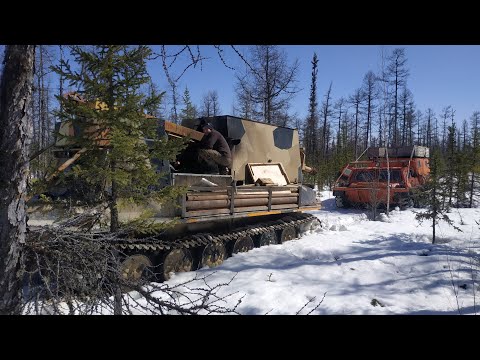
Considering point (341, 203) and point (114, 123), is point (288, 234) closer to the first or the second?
point (114, 123)

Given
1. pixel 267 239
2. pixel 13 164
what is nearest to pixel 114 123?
pixel 13 164

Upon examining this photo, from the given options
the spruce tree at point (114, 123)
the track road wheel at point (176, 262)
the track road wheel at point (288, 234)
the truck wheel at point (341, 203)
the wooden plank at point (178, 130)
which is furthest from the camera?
the truck wheel at point (341, 203)

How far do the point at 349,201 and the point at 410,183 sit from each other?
2.78 m

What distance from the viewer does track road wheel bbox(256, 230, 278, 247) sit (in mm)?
9203

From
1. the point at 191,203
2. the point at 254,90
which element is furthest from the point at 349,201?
the point at 191,203

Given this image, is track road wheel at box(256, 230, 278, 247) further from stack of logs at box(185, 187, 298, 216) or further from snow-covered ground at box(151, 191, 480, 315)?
stack of logs at box(185, 187, 298, 216)

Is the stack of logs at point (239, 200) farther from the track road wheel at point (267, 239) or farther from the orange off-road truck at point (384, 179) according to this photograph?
the orange off-road truck at point (384, 179)

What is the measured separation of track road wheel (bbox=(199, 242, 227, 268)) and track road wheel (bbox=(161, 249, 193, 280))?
A: 1.01 ft

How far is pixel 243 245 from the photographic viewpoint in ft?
28.1

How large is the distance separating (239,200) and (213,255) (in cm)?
126

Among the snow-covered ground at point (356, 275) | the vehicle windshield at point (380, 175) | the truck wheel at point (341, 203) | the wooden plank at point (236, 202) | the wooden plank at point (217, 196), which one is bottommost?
the snow-covered ground at point (356, 275)

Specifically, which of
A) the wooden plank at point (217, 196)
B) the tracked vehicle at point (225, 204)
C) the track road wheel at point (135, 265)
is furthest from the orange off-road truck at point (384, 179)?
the track road wheel at point (135, 265)

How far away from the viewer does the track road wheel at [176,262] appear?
657 cm
